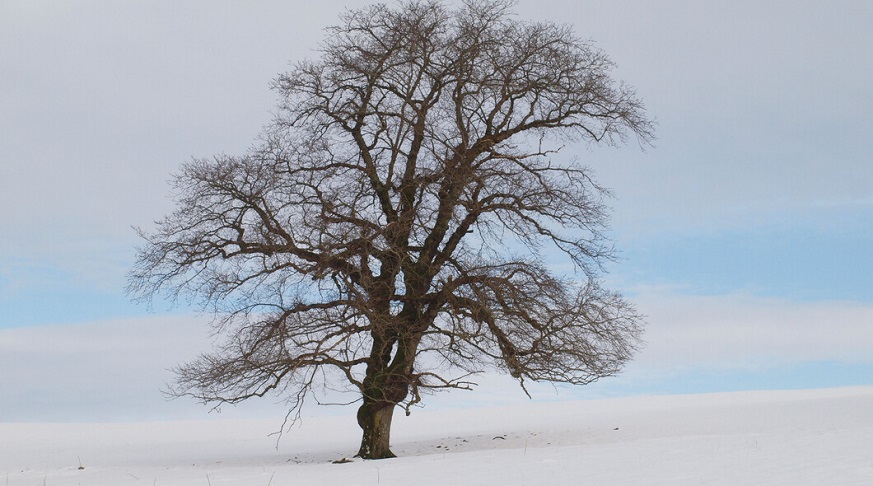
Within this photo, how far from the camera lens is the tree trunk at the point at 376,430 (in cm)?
1683

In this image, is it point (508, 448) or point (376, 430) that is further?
point (376, 430)

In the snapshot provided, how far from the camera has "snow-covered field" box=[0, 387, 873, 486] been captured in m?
10.6

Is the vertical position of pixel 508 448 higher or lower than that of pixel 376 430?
lower

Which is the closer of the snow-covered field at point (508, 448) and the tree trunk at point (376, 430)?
the snow-covered field at point (508, 448)

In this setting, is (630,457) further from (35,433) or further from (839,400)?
(35,433)

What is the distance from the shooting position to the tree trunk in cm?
1683

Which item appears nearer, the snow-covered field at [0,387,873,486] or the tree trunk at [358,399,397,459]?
the snow-covered field at [0,387,873,486]

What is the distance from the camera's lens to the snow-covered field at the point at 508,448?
34.7 feet

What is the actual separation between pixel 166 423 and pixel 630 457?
99.0ft

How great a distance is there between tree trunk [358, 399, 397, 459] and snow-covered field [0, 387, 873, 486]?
0.85 metres

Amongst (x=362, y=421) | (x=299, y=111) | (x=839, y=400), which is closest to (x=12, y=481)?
(x=362, y=421)

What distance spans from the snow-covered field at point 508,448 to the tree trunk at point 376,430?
0.85m

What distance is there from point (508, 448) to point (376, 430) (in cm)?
265

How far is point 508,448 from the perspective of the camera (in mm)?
16594
